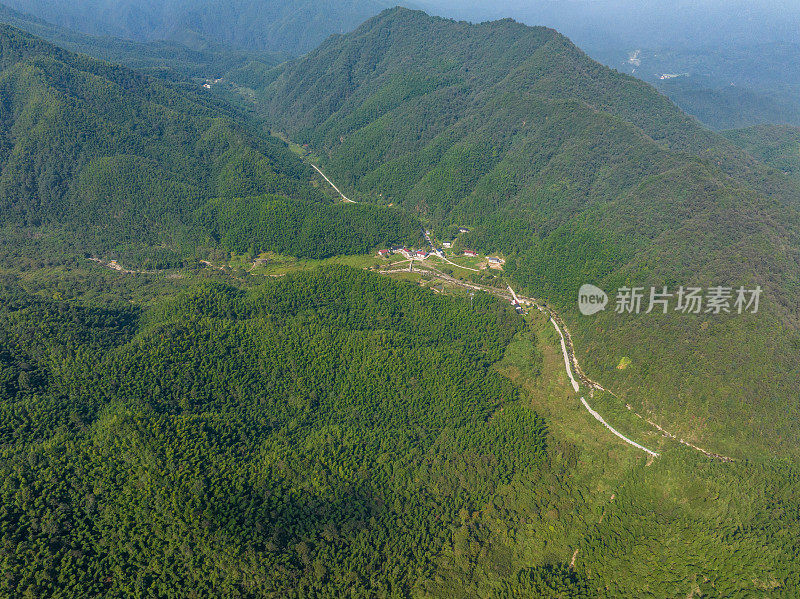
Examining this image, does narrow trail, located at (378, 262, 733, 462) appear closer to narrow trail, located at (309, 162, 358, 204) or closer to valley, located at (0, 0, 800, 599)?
valley, located at (0, 0, 800, 599)

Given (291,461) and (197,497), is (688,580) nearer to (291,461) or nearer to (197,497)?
(291,461)

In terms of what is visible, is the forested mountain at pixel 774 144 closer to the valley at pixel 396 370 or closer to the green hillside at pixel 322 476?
the valley at pixel 396 370

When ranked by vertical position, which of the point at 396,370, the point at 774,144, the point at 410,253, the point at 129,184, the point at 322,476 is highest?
the point at 774,144

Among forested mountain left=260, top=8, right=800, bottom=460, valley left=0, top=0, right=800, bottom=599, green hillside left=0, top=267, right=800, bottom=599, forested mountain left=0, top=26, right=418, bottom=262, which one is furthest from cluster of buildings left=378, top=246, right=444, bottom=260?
green hillside left=0, top=267, right=800, bottom=599

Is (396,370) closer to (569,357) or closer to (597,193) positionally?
(569,357)

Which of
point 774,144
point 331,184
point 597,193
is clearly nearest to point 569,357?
point 597,193

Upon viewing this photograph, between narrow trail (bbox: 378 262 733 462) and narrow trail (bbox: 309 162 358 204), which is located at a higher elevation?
narrow trail (bbox: 309 162 358 204)

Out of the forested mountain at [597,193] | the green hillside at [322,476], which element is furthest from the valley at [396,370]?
the forested mountain at [597,193]
